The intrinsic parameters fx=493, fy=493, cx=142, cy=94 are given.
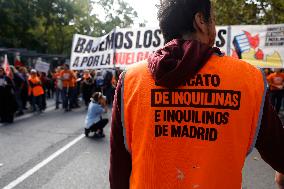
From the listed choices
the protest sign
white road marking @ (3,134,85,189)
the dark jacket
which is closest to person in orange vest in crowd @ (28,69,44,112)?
the protest sign

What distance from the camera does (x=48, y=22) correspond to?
42125 mm

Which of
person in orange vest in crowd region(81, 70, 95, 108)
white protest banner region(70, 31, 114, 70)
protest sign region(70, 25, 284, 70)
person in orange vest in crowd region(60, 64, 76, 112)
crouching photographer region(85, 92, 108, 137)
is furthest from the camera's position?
person in orange vest in crowd region(81, 70, 95, 108)

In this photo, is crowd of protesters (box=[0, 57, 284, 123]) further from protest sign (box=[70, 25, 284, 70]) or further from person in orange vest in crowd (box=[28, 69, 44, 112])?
protest sign (box=[70, 25, 284, 70])

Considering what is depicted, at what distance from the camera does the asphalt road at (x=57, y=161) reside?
673cm

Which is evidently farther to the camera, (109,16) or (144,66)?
Answer: (109,16)

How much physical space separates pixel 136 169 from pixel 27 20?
36.6 meters

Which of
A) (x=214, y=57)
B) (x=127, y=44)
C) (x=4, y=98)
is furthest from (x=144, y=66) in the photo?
(x=4, y=98)

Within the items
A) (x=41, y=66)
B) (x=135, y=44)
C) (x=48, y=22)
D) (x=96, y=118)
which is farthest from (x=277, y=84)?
(x=48, y=22)

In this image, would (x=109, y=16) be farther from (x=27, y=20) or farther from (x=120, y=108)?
(x=120, y=108)

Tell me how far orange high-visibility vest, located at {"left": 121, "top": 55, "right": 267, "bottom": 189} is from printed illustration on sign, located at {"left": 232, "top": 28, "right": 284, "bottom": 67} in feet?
34.7

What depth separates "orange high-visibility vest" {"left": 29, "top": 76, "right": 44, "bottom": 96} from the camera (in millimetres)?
17109

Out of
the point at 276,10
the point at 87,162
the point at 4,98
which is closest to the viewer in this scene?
the point at 87,162

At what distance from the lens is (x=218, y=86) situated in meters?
1.75

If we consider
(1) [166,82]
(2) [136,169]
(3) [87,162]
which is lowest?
(3) [87,162]
